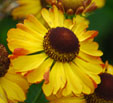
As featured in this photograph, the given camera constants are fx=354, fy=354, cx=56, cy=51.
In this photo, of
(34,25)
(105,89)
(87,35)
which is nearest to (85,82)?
(105,89)

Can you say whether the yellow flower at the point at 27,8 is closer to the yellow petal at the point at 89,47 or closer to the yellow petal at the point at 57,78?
the yellow petal at the point at 89,47

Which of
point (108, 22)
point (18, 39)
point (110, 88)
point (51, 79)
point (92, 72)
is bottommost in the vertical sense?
point (108, 22)

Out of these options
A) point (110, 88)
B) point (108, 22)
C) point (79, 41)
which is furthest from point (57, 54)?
point (108, 22)

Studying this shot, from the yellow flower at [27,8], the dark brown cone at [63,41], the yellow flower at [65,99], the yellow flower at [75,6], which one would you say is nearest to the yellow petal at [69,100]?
the yellow flower at [65,99]

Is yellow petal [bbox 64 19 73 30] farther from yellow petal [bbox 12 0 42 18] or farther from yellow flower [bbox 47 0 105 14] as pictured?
yellow petal [bbox 12 0 42 18]

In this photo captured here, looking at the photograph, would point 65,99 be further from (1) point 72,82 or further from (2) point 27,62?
(2) point 27,62

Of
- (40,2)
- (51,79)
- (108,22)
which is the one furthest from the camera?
(108,22)

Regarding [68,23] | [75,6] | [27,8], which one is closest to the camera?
[68,23]

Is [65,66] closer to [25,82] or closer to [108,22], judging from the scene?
[25,82]
